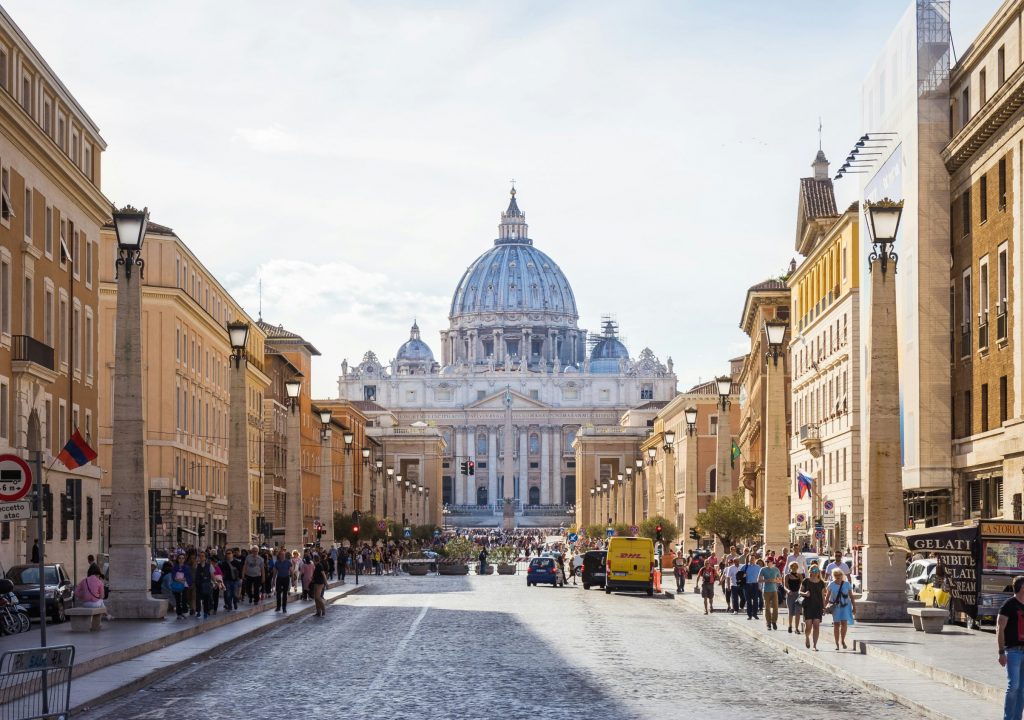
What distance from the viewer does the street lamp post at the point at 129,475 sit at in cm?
3466

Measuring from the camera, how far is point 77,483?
47812mm

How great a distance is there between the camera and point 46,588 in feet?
119

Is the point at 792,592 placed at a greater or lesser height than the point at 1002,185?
lesser

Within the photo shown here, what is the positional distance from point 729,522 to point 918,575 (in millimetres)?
20254

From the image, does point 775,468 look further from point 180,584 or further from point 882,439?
point 180,584

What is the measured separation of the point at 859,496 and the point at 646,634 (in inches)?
1155

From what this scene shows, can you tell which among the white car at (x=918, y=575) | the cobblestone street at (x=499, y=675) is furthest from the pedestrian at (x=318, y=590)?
the white car at (x=918, y=575)

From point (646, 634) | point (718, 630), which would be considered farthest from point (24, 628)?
point (718, 630)

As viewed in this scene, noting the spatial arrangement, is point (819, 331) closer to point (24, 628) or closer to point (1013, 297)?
point (1013, 297)

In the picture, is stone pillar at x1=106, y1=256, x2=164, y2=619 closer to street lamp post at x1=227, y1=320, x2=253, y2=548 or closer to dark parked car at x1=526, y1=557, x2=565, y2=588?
street lamp post at x1=227, y1=320, x2=253, y2=548

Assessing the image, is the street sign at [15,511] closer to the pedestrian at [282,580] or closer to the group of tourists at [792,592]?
the group of tourists at [792,592]

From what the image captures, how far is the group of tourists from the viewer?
1164 inches

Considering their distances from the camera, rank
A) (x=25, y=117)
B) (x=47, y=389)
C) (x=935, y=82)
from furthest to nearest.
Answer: (x=935, y=82)
(x=47, y=389)
(x=25, y=117)

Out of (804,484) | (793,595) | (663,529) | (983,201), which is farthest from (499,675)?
(663,529)
